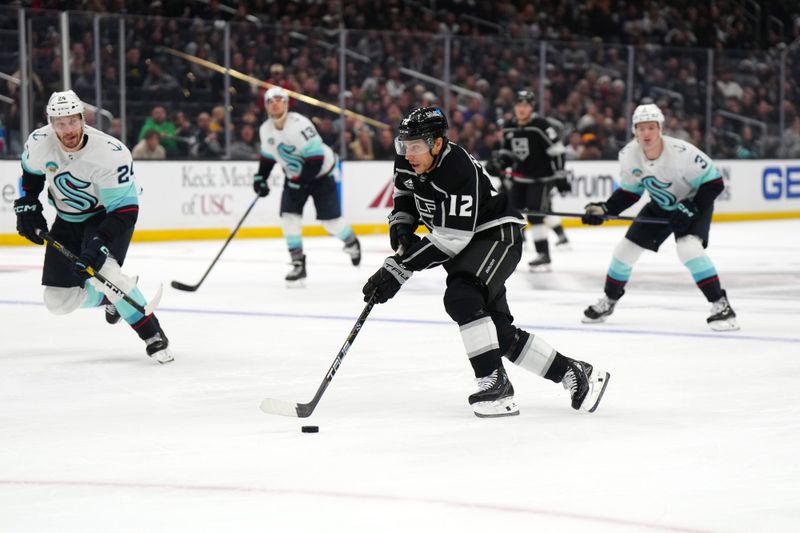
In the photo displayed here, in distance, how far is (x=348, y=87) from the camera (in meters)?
13.0

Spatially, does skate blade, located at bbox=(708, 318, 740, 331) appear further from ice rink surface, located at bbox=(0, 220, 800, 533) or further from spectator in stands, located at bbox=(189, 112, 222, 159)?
spectator in stands, located at bbox=(189, 112, 222, 159)

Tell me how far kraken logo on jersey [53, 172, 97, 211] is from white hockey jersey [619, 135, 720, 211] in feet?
8.26

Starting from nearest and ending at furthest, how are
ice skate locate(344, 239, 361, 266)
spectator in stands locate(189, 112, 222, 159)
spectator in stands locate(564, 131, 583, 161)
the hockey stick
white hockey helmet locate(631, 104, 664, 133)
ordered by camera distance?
the hockey stick < white hockey helmet locate(631, 104, 664, 133) < ice skate locate(344, 239, 361, 266) < spectator in stands locate(189, 112, 222, 159) < spectator in stands locate(564, 131, 583, 161)

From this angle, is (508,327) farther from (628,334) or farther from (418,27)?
(418,27)

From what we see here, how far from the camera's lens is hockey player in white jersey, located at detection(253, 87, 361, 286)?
8.40 meters

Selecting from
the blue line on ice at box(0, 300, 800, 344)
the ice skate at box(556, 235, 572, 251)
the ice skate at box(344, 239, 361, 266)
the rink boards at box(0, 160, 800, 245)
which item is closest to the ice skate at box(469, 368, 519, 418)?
the blue line on ice at box(0, 300, 800, 344)

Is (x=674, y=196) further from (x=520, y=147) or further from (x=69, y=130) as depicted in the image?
(x=520, y=147)

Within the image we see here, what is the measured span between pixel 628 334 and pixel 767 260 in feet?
14.4

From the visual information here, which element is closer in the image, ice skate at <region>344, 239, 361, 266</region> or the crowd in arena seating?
ice skate at <region>344, 239, 361, 266</region>

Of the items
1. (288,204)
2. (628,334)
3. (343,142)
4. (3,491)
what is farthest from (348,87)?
(3,491)

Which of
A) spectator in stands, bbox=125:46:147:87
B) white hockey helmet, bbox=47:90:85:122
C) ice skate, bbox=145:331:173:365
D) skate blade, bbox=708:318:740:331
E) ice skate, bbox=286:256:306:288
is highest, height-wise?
spectator in stands, bbox=125:46:147:87

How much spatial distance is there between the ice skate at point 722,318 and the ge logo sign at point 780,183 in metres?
9.72

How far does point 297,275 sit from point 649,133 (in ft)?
9.86

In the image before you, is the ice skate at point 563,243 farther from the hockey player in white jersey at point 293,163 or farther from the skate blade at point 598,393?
the skate blade at point 598,393
